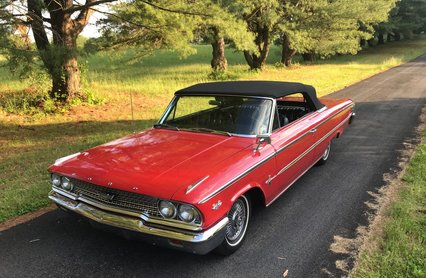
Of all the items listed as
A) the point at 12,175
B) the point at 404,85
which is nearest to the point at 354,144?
the point at 12,175

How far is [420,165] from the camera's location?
610 centimetres

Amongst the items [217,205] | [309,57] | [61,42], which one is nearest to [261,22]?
[61,42]

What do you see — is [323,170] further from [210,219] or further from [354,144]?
[210,219]

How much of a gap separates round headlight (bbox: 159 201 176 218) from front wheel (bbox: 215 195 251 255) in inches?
24.4

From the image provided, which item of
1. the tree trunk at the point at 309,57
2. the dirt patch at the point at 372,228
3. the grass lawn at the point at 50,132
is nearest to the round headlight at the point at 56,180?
the grass lawn at the point at 50,132

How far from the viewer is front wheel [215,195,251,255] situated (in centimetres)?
371

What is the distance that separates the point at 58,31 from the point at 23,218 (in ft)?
26.1

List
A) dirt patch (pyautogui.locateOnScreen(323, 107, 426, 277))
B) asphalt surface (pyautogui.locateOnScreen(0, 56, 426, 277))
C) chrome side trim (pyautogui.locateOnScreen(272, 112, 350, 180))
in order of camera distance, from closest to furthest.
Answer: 1. asphalt surface (pyautogui.locateOnScreen(0, 56, 426, 277))
2. dirt patch (pyautogui.locateOnScreen(323, 107, 426, 277))
3. chrome side trim (pyautogui.locateOnScreen(272, 112, 350, 180))

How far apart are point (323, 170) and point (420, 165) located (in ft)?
4.92

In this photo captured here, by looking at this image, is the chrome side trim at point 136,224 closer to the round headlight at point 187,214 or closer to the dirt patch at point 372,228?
the round headlight at point 187,214

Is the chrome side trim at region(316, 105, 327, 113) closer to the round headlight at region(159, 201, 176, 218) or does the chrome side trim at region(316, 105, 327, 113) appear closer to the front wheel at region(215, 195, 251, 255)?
the front wheel at region(215, 195, 251, 255)

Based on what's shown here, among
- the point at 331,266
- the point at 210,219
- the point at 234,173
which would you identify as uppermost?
the point at 234,173

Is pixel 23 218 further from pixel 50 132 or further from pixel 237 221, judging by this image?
pixel 50 132

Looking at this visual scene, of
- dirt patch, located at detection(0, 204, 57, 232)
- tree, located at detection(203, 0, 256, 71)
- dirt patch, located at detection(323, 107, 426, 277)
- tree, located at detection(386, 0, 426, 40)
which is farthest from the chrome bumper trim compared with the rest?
tree, located at detection(386, 0, 426, 40)
